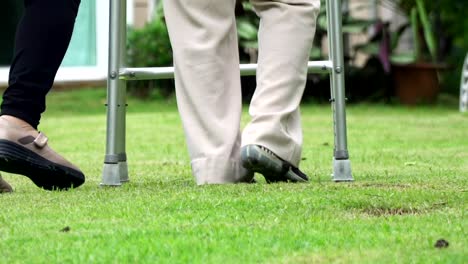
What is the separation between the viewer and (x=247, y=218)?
10.1 feet

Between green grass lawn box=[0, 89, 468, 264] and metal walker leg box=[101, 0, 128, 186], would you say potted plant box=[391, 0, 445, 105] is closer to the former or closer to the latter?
green grass lawn box=[0, 89, 468, 264]

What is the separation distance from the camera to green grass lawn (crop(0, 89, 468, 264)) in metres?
2.62

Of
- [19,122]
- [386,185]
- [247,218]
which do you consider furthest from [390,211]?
[19,122]

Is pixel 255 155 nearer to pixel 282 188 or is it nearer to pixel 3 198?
pixel 282 188

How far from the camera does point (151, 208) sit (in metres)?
3.27

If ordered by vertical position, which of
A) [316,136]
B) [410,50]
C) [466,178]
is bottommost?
[410,50]

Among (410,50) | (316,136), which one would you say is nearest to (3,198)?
(316,136)

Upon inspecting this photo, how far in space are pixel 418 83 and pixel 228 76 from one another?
25.0 feet

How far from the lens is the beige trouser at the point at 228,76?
384 centimetres

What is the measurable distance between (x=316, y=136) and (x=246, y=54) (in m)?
4.39

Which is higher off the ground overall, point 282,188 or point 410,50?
point 282,188

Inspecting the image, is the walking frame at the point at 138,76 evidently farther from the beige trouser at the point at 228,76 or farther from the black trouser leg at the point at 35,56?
the black trouser leg at the point at 35,56

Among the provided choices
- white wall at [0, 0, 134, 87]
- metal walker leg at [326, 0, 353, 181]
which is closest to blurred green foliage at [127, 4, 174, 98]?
white wall at [0, 0, 134, 87]

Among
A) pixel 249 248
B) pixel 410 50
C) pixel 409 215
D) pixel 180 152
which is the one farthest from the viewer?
pixel 410 50
